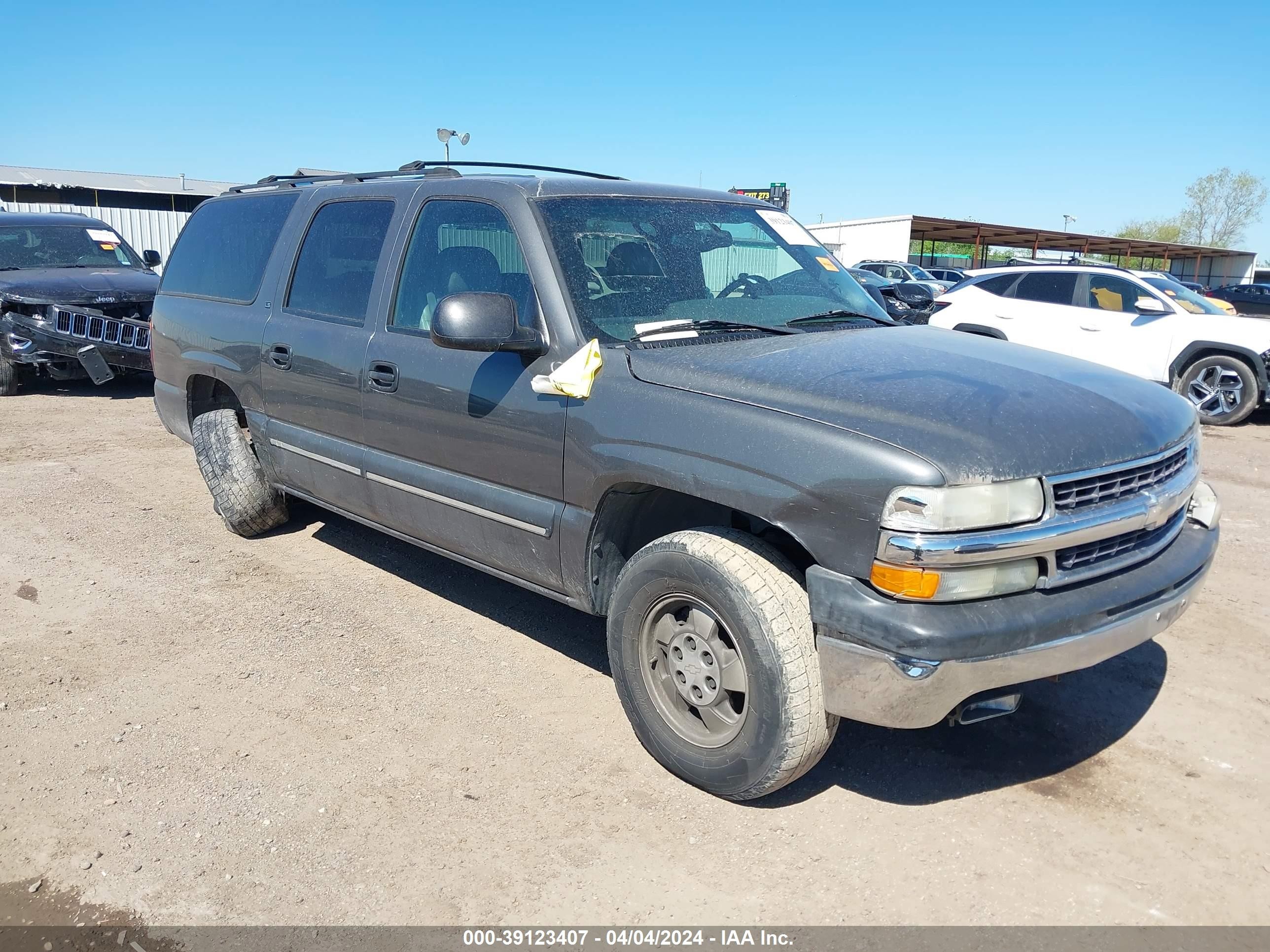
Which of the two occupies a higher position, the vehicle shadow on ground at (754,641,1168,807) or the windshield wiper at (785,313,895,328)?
the windshield wiper at (785,313,895,328)

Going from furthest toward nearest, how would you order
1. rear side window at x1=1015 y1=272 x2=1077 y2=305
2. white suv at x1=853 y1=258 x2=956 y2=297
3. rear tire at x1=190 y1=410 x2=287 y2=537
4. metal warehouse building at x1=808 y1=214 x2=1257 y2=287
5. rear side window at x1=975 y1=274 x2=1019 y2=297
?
metal warehouse building at x1=808 y1=214 x2=1257 y2=287, white suv at x1=853 y1=258 x2=956 y2=297, rear side window at x1=975 y1=274 x2=1019 y2=297, rear side window at x1=1015 y1=272 x2=1077 y2=305, rear tire at x1=190 y1=410 x2=287 y2=537

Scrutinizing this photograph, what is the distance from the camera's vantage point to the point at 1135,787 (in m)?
3.14

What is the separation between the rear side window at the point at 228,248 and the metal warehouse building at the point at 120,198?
55.1 feet

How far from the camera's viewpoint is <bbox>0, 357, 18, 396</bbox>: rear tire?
33.2 ft

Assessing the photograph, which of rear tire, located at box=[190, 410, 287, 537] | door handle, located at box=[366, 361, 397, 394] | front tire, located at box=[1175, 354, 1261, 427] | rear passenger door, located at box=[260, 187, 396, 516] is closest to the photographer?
door handle, located at box=[366, 361, 397, 394]

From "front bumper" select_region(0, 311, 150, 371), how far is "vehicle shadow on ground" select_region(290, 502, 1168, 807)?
6.74m

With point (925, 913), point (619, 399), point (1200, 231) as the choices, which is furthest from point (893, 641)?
point (1200, 231)

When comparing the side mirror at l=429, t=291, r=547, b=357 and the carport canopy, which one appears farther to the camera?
the carport canopy

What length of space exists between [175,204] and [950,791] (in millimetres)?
30028

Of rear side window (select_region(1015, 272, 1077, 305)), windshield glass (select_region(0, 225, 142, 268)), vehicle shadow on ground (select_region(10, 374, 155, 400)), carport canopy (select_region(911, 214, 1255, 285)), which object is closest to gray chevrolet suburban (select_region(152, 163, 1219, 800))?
vehicle shadow on ground (select_region(10, 374, 155, 400))

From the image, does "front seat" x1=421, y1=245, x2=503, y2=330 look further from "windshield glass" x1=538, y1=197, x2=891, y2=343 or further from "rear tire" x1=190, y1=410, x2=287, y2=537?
"rear tire" x1=190, y1=410, x2=287, y2=537

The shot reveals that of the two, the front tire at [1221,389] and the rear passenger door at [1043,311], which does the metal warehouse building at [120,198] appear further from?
the front tire at [1221,389]

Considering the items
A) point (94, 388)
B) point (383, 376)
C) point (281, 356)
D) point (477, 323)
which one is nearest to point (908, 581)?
point (477, 323)

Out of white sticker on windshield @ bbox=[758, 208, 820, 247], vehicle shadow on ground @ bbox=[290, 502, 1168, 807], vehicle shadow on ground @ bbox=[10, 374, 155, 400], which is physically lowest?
vehicle shadow on ground @ bbox=[10, 374, 155, 400]
